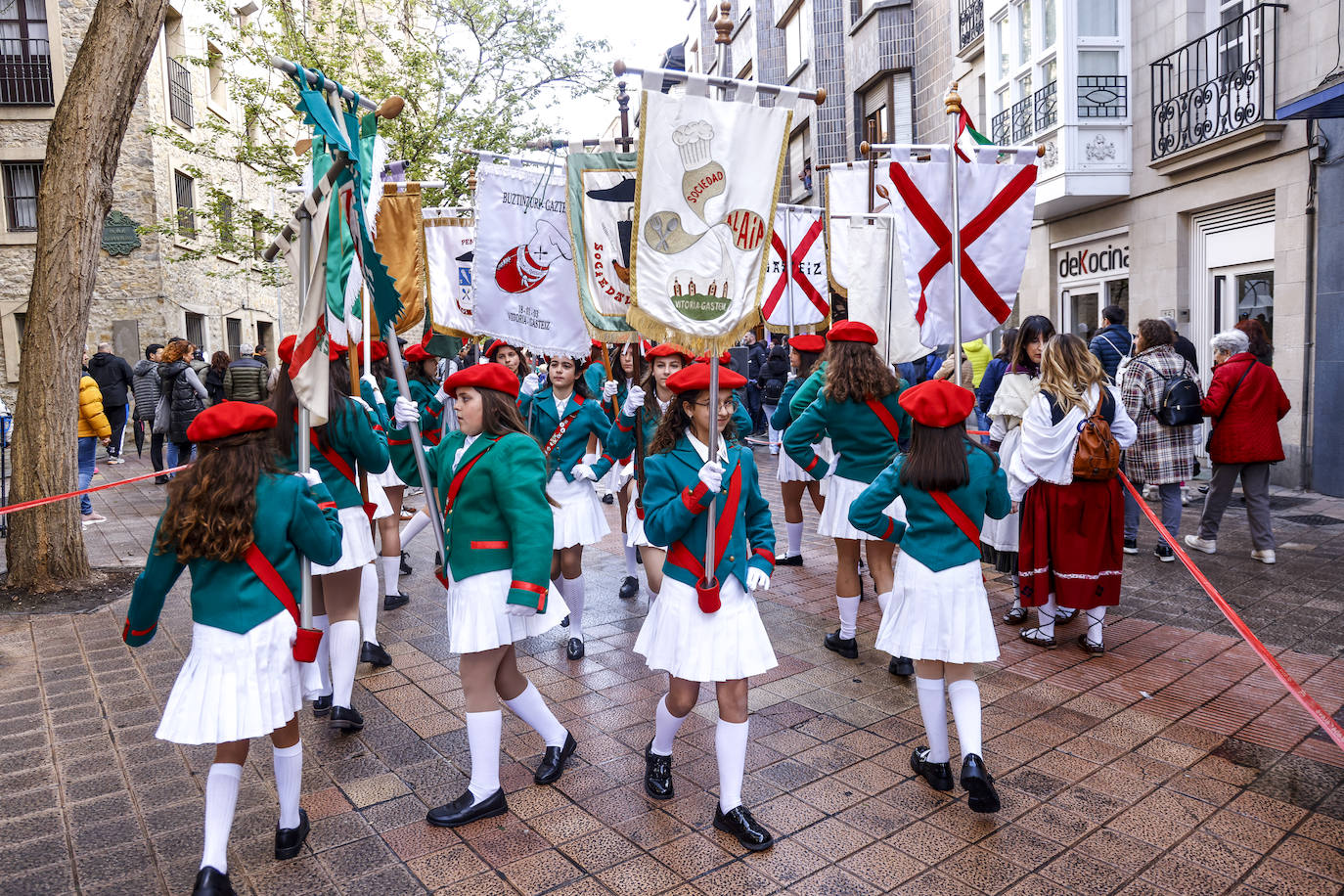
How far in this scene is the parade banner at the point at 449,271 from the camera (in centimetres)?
630

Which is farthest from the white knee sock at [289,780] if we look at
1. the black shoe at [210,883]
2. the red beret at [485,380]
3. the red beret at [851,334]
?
the red beret at [851,334]

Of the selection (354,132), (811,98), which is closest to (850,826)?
(811,98)

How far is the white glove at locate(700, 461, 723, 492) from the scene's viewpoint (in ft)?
11.2

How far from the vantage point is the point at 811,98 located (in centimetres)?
381

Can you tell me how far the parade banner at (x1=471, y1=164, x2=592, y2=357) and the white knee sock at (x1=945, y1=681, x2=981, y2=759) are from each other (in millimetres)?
2857

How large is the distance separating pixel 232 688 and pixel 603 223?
302 cm

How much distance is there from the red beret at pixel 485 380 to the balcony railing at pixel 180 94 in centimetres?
2215

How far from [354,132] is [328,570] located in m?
2.05

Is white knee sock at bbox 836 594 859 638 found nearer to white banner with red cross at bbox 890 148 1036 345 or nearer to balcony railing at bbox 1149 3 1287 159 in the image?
white banner with red cross at bbox 890 148 1036 345

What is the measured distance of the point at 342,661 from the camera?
458 centimetres

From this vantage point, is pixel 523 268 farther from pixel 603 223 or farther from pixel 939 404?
pixel 939 404

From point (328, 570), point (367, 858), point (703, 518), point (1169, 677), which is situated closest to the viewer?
point (367, 858)

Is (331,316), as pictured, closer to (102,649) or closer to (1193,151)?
(102,649)

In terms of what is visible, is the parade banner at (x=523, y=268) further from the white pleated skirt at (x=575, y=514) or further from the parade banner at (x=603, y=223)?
the white pleated skirt at (x=575, y=514)
